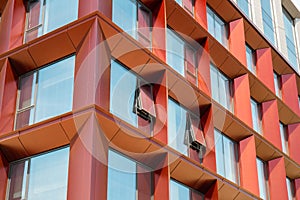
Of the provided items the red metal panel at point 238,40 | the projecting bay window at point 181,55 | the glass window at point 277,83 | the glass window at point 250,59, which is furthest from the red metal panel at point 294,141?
the projecting bay window at point 181,55

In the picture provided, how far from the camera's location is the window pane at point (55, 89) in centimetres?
1762

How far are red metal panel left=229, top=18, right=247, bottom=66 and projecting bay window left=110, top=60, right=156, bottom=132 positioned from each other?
818 centimetres

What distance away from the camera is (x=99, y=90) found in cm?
1661

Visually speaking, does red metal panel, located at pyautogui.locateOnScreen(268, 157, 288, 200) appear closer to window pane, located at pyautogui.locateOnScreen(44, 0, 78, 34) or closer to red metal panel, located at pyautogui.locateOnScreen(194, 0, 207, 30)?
red metal panel, located at pyautogui.locateOnScreen(194, 0, 207, 30)

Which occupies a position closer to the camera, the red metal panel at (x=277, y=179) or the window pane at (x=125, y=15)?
the window pane at (x=125, y=15)

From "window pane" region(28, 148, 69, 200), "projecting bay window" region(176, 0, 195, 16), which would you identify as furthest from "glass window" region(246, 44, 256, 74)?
"window pane" region(28, 148, 69, 200)

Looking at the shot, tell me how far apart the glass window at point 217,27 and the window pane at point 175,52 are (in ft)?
10.9

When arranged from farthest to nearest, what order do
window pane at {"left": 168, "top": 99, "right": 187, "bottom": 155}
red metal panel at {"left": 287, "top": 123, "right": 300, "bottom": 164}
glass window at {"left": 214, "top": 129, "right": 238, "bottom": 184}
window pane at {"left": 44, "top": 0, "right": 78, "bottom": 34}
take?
red metal panel at {"left": 287, "top": 123, "right": 300, "bottom": 164} → glass window at {"left": 214, "top": 129, "right": 238, "bottom": 184} → window pane at {"left": 168, "top": 99, "right": 187, "bottom": 155} → window pane at {"left": 44, "top": 0, "right": 78, "bottom": 34}

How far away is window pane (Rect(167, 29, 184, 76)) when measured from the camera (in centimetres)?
2177

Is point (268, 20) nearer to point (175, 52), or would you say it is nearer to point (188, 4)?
point (188, 4)

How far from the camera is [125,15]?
19.8 m

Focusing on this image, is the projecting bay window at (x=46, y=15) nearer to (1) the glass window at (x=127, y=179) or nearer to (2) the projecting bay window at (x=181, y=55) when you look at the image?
(2) the projecting bay window at (x=181, y=55)

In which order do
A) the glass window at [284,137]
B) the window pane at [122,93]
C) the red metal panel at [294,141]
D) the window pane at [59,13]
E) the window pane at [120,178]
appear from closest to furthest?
the window pane at [120,178], the window pane at [122,93], the window pane at [59,13], the red metal panel at [294,141], the glass window at [284,137]

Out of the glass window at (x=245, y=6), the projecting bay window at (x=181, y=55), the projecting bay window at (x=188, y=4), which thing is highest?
the glass window at (x=245, y=6)
